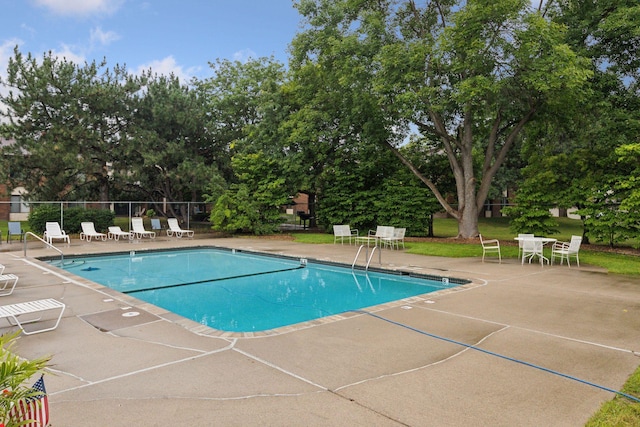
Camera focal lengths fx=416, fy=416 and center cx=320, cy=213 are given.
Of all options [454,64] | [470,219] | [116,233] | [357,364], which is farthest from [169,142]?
[357,364]

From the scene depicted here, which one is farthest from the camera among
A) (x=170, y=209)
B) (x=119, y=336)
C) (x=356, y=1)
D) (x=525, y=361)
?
(x=170, y=209)

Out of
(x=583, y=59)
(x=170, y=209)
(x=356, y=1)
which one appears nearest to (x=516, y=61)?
(x=583, y=59)

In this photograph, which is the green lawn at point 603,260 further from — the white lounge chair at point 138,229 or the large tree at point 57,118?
the large tree at point 57,118

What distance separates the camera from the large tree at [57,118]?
58.5 feet

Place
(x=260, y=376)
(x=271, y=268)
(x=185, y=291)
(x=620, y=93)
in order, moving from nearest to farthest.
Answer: (x=260, y=376)
(x=185, y=291)
(x=271, y=268)
(x=620, y=93)

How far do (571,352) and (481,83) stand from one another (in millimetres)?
9316

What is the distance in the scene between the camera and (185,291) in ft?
28.5

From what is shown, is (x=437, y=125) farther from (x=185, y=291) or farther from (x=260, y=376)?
(x=260, y=376)

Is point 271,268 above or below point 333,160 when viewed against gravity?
below

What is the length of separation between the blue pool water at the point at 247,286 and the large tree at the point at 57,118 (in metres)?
A: 8.02

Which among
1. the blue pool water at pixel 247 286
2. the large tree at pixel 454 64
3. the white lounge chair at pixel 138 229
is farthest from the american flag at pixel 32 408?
the white lounge chair at pixel 138 229

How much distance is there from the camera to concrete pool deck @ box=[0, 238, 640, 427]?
2941 mm

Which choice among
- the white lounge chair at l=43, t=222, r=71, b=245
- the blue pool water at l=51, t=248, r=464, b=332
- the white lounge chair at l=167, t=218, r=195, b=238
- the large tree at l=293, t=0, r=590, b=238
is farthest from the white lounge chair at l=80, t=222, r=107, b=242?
the large tree at l=293, t=0, r=590, b=238

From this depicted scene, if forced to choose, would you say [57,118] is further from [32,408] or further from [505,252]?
[32,408]
